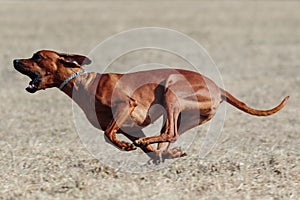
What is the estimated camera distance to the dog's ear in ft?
25.6

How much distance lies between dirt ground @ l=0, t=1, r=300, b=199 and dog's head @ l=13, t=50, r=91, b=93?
0.90 meters

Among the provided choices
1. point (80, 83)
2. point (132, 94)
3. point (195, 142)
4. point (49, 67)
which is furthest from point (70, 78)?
point (195, 142)

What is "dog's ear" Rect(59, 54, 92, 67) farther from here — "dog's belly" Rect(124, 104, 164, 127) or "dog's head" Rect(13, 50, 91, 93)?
"dog's belly" Rect(124, 104, 164, 127)

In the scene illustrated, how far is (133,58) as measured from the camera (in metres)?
22.3

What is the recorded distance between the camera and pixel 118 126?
7520 mm

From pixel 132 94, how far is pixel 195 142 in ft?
8.80

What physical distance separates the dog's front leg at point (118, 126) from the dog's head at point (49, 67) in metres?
0.66

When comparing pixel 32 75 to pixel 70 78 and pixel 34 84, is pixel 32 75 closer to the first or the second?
pixel 34 84

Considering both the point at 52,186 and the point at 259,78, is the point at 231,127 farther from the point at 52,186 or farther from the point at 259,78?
the point at 259,78

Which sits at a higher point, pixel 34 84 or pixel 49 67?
A: pixel 49 67

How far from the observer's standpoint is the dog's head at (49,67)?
7844 mm

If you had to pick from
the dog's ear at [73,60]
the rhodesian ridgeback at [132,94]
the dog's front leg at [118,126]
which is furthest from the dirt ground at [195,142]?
the dog's ear at [73,60]

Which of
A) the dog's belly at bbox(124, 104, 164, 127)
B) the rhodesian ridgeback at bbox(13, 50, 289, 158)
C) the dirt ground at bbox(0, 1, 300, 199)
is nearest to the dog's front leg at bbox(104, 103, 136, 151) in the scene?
the rhodesian ridgeback at bbox(13, 50, 289, 158)

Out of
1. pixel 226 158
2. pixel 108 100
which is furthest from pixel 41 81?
pixel 226 158
